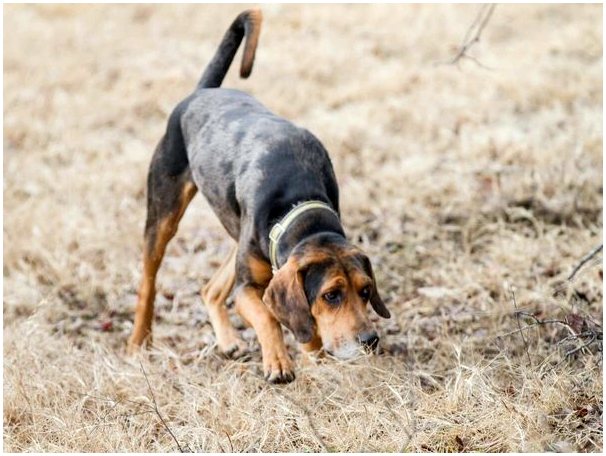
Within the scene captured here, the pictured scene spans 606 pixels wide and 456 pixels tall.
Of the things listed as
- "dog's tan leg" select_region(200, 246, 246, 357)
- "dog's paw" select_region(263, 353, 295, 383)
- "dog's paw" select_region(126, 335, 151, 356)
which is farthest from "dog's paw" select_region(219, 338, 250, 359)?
"dog's paw" select_region(263, 353, 295, 383)

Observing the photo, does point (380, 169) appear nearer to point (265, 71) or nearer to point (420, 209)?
point (420, 209)

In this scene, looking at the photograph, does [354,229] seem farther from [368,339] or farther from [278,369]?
[368,339]

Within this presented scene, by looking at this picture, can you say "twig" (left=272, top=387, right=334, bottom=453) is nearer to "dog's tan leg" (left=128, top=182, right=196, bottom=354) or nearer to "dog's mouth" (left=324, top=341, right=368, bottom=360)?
"dog's mouth" (left=324, top=341, right=368, bottom=360)

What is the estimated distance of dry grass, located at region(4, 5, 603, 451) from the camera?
4.54m

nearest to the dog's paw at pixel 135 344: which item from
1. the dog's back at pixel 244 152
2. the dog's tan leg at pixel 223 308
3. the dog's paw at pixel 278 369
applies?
the dog's tan leg at pixel 223 308

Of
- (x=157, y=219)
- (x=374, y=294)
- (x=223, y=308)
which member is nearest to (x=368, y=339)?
(x=374, y=294)

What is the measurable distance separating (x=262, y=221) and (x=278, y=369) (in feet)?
2.84

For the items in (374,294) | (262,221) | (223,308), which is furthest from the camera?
Result: (223,308)

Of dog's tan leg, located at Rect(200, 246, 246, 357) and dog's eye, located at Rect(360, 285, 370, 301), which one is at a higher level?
dog's eye, located at Rect(360, 285, 370, 301)

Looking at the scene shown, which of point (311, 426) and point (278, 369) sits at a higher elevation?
point (311, 426)

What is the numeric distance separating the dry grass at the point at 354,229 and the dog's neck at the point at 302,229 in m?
0.75

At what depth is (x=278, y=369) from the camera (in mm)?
4723

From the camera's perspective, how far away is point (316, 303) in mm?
4473

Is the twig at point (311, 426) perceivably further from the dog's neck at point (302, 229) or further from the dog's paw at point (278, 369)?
the dog's neck at point (302, 229)
